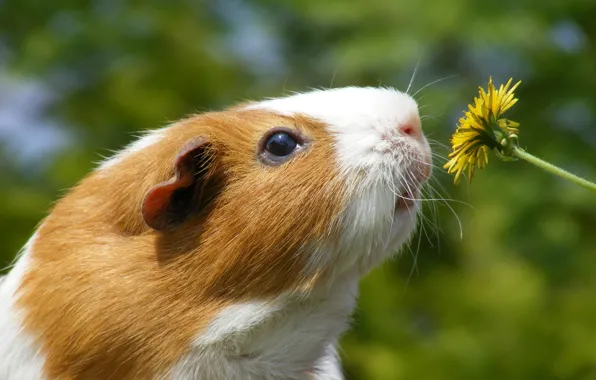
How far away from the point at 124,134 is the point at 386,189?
10.9ft

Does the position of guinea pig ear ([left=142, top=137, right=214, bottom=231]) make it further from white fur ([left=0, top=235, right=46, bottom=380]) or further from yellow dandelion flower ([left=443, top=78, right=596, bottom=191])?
yellow dandelion flower ([left=443, top=78, right=596, bottom=191])

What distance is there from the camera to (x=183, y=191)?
7.98ft

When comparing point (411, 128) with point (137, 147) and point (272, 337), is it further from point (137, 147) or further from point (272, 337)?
point (137, 147)

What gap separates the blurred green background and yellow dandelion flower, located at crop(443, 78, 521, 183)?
2069 millimetres

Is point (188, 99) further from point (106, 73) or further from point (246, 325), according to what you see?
point (246, 325)

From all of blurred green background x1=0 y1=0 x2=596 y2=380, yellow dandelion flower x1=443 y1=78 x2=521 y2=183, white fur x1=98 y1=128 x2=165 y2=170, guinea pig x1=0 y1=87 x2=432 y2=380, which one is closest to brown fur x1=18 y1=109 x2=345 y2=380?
guinea pig x1=0 y1=87 x2=432 y2=380

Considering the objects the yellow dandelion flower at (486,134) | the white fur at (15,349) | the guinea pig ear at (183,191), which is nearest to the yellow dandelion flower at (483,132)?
the yellow dandelion flower at (486,134)

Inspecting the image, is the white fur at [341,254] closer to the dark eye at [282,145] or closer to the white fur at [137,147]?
the dark eye at [282,145]

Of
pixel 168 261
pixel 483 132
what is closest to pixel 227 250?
pixel 168 261

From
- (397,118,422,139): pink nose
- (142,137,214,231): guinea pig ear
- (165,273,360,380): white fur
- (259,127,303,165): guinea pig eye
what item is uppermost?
(397,118,422,139): pink nose

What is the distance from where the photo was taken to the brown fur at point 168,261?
230 centimetres

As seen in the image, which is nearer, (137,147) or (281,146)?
(281,146)

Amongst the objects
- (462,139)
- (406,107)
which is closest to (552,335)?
(406,107)

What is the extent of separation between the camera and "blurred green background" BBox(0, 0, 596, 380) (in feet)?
13.3
